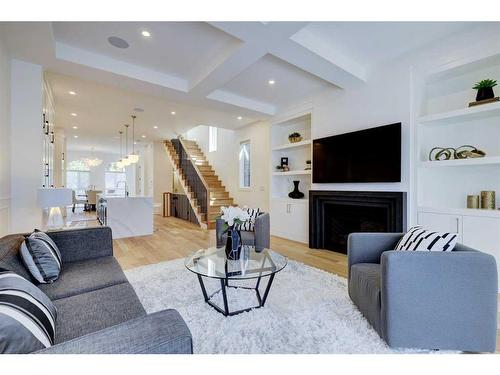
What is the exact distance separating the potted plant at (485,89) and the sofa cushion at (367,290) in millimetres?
2324

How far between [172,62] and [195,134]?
21.6 feet

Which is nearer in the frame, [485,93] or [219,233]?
[485,93]

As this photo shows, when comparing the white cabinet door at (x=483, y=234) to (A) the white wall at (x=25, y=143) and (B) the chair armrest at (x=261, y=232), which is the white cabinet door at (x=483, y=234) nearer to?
(B) the chair armrest at (x=261, y=232)

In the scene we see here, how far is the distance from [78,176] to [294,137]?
13635 millimetres

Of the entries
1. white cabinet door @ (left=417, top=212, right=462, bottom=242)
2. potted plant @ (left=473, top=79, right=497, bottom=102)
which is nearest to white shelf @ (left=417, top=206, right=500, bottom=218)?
white cabinet door @ (left=417, top=212, right=462, bottom=242)

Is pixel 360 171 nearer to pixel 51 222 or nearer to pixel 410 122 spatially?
pixel 410 122

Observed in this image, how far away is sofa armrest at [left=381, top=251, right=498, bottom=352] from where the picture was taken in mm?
1582

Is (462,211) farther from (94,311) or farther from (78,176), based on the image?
(78,176)

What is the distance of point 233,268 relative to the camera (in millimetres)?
2152

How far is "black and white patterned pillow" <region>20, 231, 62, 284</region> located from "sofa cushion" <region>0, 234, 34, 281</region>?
3 centimetres

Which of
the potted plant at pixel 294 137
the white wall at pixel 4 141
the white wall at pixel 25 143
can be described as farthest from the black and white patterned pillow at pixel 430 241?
the white wall at pixel 25 143

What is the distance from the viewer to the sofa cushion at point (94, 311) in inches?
49.0

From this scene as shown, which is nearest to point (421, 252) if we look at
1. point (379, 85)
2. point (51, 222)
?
point (379, 85)

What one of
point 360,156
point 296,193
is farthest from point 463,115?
point 296,193
